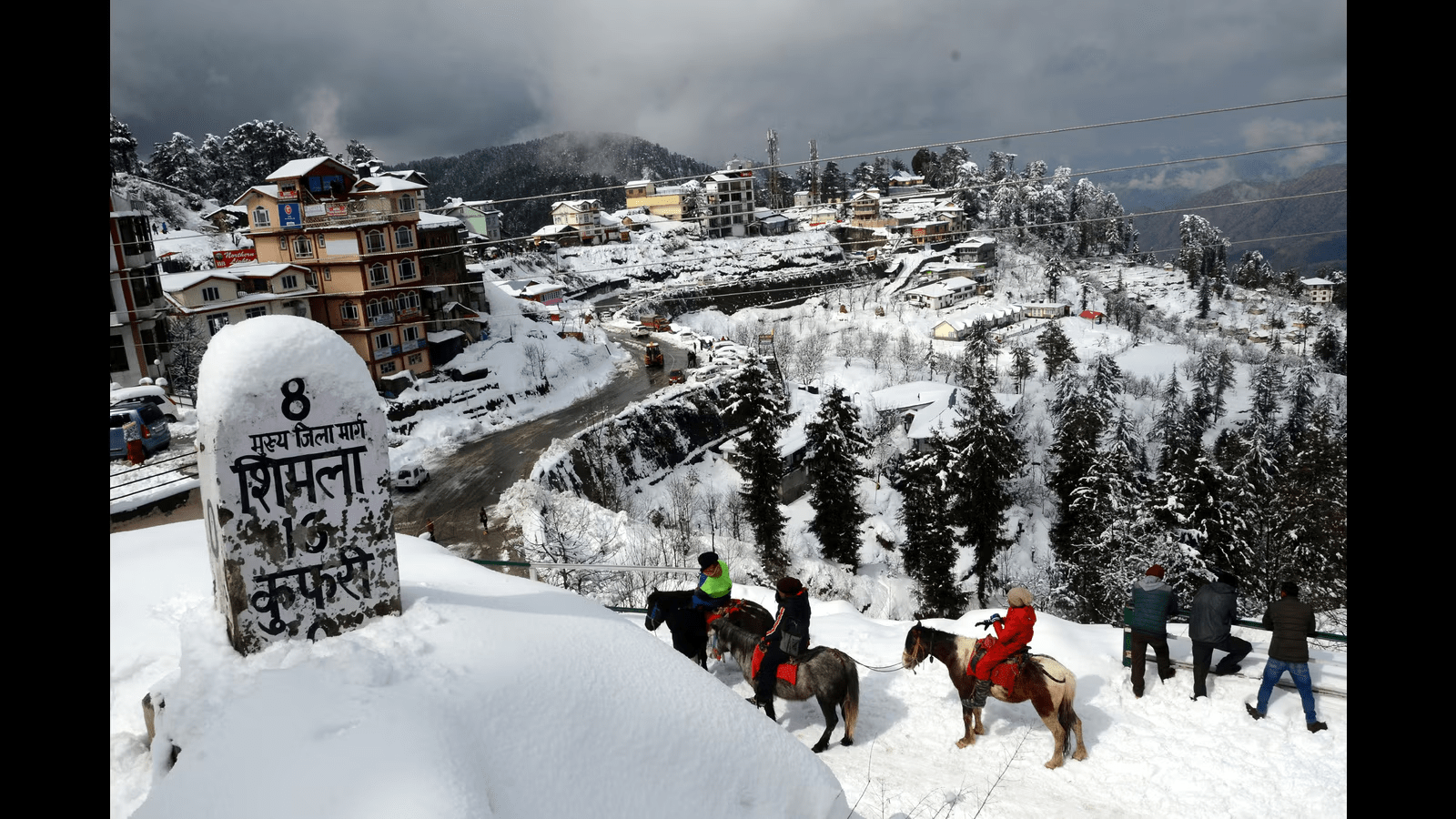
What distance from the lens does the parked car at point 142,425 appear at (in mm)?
21875

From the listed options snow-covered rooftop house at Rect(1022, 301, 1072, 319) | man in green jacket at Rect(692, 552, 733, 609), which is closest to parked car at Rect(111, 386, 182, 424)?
man in green jacket at Rect(692, 552, 733, 609)

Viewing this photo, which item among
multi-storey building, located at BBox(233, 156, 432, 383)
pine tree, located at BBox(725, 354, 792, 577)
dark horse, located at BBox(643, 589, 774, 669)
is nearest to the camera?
dark horse, located at BBox(643, 589, 774, 669)

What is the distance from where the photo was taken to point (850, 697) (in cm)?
859

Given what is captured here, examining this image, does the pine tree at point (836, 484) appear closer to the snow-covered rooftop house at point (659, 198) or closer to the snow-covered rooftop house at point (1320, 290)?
the snow-covered rooftop house at point (659, 198)

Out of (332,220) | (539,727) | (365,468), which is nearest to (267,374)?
(365,468)

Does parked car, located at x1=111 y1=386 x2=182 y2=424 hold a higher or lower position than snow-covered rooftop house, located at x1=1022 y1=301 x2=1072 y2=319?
higher

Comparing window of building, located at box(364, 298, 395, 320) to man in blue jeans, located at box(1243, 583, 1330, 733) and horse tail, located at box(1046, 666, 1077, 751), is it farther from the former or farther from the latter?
man in blue jeans, located at box(1243, 583, 1330, 733)

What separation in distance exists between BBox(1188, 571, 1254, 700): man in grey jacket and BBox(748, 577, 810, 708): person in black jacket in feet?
14.5

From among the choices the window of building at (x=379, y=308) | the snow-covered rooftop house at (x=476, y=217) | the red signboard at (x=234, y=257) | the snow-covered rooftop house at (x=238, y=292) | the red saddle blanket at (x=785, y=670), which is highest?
the snow-covered rooftop house at (x=476, y=217)

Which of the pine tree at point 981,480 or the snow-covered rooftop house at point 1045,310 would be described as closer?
the pine tree at point 981,480

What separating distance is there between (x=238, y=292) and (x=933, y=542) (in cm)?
3106

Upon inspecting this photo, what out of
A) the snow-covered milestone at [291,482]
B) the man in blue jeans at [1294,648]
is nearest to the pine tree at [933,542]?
the man in blue jeans at [1294,648]

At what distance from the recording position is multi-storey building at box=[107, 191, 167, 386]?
30422 mm

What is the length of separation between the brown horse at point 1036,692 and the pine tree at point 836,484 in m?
24.0
